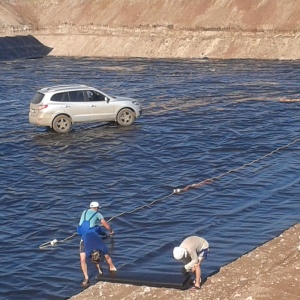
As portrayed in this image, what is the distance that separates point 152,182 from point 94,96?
336 inches

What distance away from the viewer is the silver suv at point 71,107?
3141 centimetres

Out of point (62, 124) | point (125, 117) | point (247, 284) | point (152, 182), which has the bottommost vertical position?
point (247, 284)

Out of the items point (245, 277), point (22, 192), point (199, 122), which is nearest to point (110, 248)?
point (245, 277)

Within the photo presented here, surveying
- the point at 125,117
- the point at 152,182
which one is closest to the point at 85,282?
the point at 152,182

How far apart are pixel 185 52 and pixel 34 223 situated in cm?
5038

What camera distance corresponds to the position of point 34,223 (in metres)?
20.7

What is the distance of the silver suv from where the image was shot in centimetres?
3141

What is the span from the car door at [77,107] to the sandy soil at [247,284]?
16346mm

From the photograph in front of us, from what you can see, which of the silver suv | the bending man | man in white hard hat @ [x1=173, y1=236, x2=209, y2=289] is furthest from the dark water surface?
man in white hard hat @ [x1=173, y1=236, x2=209, y2=289]

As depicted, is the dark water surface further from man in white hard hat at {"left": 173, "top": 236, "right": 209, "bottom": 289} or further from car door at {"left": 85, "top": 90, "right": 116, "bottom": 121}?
man in white hard hat at {"left": 173, "top": 236, "right": 209, "bottom": 289}

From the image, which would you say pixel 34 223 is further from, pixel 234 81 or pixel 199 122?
pixel 234 81

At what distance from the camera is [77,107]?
31688mm

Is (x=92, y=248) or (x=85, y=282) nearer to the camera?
(x=92, y=248)

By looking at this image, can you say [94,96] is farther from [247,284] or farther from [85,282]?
[247,284]
